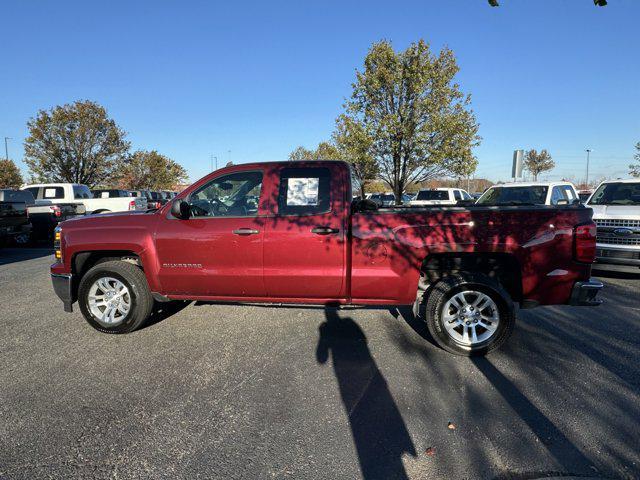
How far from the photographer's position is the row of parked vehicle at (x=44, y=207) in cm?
1050

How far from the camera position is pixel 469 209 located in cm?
382

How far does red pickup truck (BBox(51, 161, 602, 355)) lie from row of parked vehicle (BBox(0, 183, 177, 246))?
3.54m

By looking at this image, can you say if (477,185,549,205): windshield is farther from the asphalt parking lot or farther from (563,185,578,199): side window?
the asphalt parking lot

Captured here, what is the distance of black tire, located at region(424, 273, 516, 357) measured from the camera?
12.2ft

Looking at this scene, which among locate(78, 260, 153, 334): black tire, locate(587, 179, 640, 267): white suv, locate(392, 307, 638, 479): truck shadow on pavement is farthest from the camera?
locate(587, 179, 640, 267): white suv

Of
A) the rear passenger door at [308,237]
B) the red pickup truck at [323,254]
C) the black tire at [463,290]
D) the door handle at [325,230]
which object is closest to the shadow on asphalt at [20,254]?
the red pickup truck at [323,254]

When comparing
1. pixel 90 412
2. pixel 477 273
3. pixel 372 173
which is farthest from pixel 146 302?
pixel 372 173

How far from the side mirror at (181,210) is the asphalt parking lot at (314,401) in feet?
4.50

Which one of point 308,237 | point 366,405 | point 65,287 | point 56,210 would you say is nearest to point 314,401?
point 366,405

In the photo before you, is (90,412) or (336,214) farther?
(336,214)

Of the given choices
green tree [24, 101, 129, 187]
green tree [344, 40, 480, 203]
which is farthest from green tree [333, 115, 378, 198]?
green tree [24, 101, 129, 187]

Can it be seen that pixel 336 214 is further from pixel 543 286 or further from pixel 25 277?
pixel 25 277

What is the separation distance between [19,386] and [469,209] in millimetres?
4378

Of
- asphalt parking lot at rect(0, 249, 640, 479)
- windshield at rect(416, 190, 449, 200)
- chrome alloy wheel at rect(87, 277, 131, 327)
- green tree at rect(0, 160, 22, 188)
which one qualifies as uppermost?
green tree at rect(0, 160, 22, 188)
